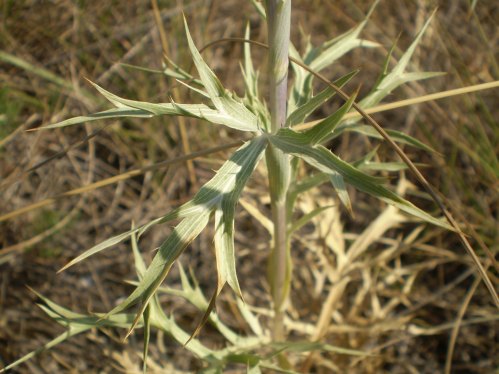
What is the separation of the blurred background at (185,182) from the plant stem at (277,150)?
518 millimetres

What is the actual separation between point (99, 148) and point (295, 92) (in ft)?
4.70

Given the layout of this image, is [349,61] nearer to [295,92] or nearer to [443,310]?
[443,310]

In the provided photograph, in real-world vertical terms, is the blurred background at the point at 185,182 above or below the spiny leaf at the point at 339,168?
below

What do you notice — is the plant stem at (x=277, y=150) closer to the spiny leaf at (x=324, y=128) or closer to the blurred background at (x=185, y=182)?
the spiny leaf at (x=324, y=128)

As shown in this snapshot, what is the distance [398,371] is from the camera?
202 centimetres

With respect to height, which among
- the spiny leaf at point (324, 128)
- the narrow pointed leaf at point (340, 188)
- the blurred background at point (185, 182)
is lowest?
the blurred background at point (185, 182)

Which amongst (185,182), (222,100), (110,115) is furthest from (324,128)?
(185,182)

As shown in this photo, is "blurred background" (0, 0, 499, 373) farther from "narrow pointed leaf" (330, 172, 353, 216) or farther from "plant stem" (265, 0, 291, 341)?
"narrow pointed leaf" (330, 172, 353, 216)

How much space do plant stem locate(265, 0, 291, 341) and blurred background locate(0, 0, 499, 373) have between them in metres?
0.52

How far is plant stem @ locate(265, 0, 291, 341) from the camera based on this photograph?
996 millimetres

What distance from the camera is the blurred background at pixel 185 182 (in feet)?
6.61

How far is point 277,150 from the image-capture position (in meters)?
A: 1.11

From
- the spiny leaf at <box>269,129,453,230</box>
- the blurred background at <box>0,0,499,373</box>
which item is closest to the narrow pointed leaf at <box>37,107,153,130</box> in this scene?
the spiny leaf at <box>269,129,453,230</box>

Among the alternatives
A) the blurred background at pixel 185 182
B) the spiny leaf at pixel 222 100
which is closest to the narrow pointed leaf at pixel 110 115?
the spiny leaf at pixel 222 100
